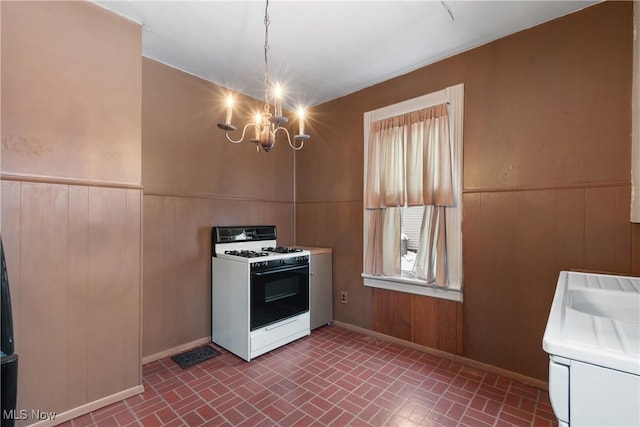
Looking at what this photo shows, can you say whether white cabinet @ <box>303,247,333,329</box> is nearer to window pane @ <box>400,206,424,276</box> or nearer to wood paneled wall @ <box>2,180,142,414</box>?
window pane @ <box>400,206,424,276</box>

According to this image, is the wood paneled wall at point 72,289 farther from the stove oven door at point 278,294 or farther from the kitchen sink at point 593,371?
the kitchen sink at point 593,371

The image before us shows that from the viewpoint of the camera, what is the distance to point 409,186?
2.94m

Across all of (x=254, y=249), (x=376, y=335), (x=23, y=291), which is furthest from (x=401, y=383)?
(x=23, y=291)

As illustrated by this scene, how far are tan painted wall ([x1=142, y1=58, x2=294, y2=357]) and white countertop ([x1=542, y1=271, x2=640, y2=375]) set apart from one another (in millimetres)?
2950

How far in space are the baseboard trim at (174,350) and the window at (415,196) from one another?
1.94m

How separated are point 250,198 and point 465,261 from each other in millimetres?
2503

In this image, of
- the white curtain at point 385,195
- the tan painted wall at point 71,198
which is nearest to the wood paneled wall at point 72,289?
the tan painted wall at point 71,198

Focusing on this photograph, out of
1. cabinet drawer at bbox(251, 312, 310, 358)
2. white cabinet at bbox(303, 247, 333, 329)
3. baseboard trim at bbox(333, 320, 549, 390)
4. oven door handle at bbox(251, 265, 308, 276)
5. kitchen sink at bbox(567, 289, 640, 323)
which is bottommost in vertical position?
baseboard trim at bbox(333, 320, 549, 390)

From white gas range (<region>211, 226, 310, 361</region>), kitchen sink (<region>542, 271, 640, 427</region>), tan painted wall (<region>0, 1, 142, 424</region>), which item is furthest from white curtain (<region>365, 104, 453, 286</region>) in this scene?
tan painted wall (<region>0, 1, 142, 424</region>)

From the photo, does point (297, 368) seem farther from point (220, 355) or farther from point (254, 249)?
point (254, 249)

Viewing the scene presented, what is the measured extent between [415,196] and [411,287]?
3.11 ft

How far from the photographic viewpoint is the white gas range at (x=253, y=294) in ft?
8.89

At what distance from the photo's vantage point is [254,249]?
3471 mm

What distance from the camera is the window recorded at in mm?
2678
